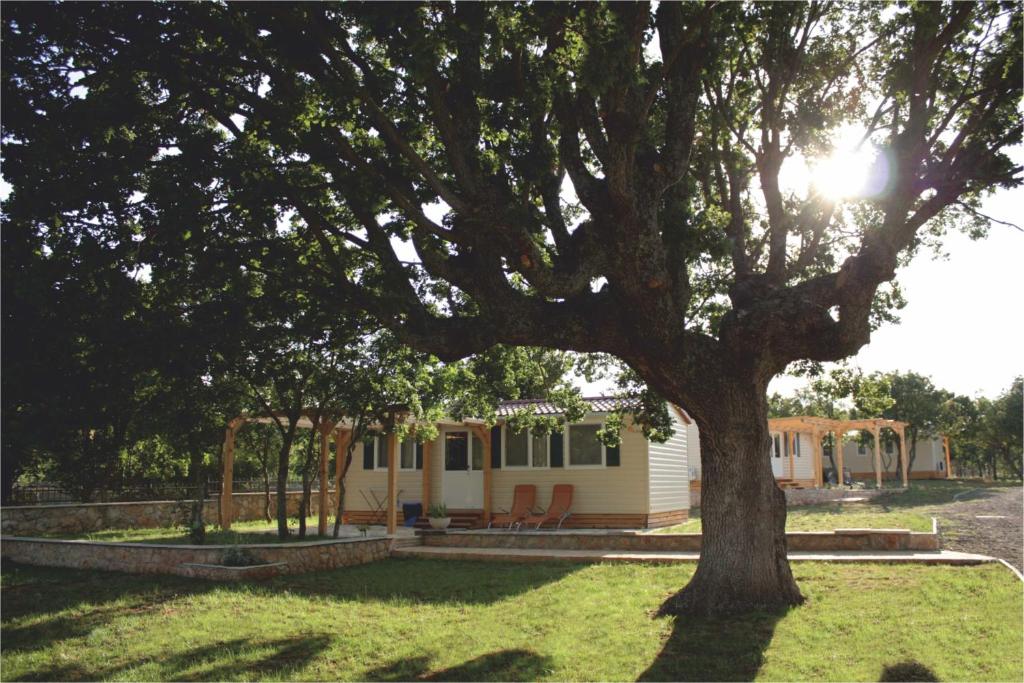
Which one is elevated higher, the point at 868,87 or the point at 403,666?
the point at 868,87

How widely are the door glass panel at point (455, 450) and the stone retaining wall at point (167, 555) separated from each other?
20.0 feet

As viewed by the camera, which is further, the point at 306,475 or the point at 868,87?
the point at 306,475

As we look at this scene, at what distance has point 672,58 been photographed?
755 centimetres

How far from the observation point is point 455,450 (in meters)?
20.1

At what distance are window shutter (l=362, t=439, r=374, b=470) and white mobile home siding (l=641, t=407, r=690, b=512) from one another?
7.98 meters

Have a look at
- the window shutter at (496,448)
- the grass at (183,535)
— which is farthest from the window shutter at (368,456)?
the window shutter at (496,448)

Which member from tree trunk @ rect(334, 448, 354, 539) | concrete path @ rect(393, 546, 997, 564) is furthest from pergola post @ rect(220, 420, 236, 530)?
concrete path @ rect(393, 546, 997, 564)

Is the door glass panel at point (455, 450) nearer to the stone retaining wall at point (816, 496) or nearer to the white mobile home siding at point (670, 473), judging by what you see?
the white mobile home siding at point (670, 473)

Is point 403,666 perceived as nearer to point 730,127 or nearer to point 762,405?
point 762,405

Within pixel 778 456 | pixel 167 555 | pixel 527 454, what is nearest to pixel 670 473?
pixel 527 454

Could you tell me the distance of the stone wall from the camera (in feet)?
55.2

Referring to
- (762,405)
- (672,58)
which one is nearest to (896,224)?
(762,405)

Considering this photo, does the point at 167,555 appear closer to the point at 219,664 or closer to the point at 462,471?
the point at 219,664

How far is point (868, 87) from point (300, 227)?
8.88 m
